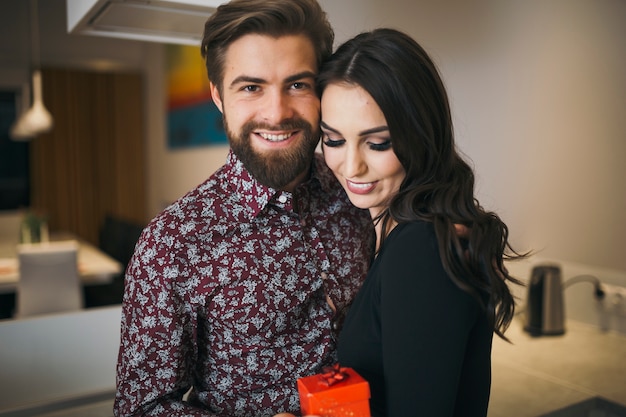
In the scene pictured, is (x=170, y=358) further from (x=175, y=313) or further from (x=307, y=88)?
(x=307, y=88)

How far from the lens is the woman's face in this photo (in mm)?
941

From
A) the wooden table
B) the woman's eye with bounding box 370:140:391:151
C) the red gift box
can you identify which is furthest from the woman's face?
the wooden table

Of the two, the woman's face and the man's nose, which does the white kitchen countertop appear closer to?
the woman's face

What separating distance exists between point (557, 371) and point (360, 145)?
1.08 metres

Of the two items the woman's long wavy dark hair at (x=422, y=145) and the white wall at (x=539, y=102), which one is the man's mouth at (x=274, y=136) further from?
the white wall at (x=539, y=102)

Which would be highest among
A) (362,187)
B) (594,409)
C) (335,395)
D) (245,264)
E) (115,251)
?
(362,187)

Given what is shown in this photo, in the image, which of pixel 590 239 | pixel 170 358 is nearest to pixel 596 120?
pixel 590 239

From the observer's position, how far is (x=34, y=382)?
1521 millimetres

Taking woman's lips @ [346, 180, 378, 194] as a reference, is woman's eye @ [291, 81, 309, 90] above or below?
above

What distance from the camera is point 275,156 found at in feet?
3.54

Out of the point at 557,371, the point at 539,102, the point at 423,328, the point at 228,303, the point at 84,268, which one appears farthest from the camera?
the point at 84,268

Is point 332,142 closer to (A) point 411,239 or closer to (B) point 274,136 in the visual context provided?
(B) point 274,136

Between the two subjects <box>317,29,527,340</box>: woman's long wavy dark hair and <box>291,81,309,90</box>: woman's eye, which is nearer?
<box>317,29,527,340</box>: woman's long wavy dark hair

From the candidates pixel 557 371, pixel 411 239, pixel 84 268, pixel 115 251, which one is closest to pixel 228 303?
pixel 411 239
